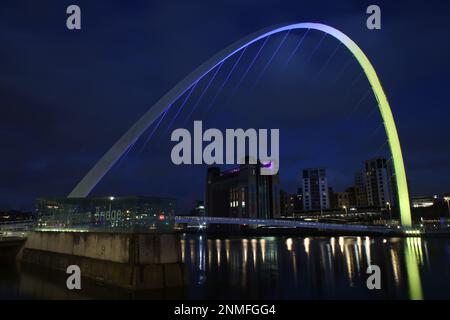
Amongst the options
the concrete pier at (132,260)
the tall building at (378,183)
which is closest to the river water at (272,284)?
the concrete pier at (132,260)

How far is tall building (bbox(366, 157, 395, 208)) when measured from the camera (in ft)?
569

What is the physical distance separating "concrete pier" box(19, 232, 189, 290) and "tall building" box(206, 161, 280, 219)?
481 feet

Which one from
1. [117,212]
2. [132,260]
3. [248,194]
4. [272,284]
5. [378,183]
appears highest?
[378,183]

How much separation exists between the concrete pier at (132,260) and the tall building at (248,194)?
481 feet

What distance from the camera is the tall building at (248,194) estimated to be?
166 meters

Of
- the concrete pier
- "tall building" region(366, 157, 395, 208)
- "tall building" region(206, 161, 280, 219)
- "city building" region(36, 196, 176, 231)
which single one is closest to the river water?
the concrete pier

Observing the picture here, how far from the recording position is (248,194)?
545ft

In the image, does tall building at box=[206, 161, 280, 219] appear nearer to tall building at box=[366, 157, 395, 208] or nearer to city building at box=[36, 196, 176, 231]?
tall building at box=[366, 157, 395, 208]

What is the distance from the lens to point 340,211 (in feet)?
574

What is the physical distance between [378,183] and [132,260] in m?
182

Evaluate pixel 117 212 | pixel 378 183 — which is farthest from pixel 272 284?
pixel 378 183

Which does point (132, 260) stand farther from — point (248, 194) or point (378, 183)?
point (378, 183)
